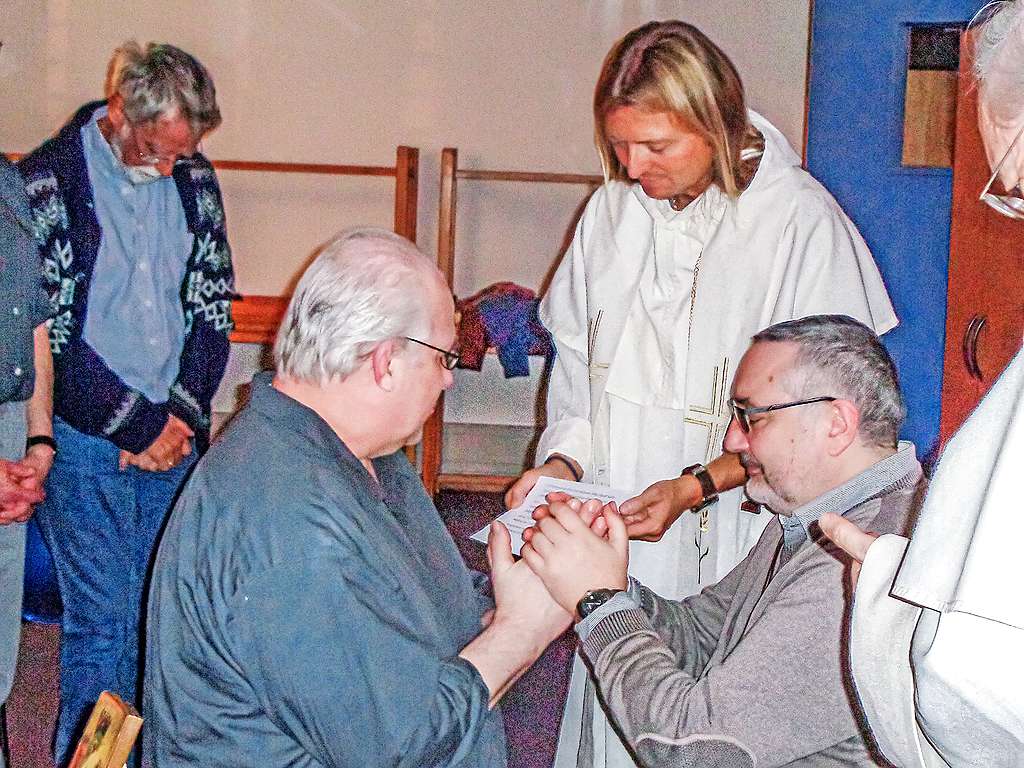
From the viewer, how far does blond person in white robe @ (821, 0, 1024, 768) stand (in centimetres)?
76

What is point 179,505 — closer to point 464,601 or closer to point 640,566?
point 464,601

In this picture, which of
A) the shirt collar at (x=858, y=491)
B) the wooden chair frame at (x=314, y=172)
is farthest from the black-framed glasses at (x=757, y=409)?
the wooden chair frame at (x=314, y=172)

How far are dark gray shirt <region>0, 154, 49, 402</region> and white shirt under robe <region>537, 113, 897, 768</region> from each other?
1010mm

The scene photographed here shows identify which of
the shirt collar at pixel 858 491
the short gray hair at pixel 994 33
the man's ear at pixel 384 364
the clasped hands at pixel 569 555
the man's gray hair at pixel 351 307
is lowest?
the clasped hands at pixel 569 555

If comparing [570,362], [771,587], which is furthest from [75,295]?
[771,587]

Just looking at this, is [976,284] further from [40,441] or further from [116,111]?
[40,441]

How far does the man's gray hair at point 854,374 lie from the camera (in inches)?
62.3

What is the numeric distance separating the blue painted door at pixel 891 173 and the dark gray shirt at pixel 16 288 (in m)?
2.05

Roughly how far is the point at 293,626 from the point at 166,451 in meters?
1.53

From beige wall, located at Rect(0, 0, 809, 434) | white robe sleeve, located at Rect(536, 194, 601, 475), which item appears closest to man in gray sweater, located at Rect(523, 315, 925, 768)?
white robe sleeve, located at Rect(536, 194, 601, 475)

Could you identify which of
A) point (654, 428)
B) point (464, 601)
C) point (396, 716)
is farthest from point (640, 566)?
point (396, 716)

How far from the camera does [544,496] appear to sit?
1.79 metres

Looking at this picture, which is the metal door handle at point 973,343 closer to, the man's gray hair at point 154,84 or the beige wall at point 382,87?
the man's gray hair at point 154,84

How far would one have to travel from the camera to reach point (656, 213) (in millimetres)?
2020
